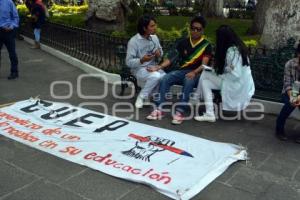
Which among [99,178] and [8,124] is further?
[8,124]

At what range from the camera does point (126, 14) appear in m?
11.6

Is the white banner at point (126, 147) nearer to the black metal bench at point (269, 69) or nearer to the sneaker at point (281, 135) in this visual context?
the sneaker at point (281, 135)

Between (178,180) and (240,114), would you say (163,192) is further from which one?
(240,114)

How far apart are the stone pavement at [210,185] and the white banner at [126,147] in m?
0.12

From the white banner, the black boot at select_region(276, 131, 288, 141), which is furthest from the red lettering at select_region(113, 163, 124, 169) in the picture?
the black boot at select_region(276, 131, 288, 141)

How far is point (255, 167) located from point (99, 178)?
1630 millimetres

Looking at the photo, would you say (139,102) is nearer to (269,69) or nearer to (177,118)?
(177,118)

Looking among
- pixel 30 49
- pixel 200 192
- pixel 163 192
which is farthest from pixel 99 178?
pixel 30 49

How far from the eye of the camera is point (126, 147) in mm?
4699

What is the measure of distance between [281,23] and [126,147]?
13.1 ft

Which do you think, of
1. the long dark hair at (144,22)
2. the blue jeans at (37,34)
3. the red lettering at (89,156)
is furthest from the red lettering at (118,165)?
the blue jeans at (37,34)

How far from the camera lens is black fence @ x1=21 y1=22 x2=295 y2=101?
5.89 metres

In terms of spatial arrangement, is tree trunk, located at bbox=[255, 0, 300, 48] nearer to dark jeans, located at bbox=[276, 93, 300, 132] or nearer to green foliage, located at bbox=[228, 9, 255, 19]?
dark jeans, located at bbox=[276, 93, 300, 132]

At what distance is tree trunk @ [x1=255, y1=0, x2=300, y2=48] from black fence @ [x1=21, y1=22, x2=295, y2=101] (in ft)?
2.87
